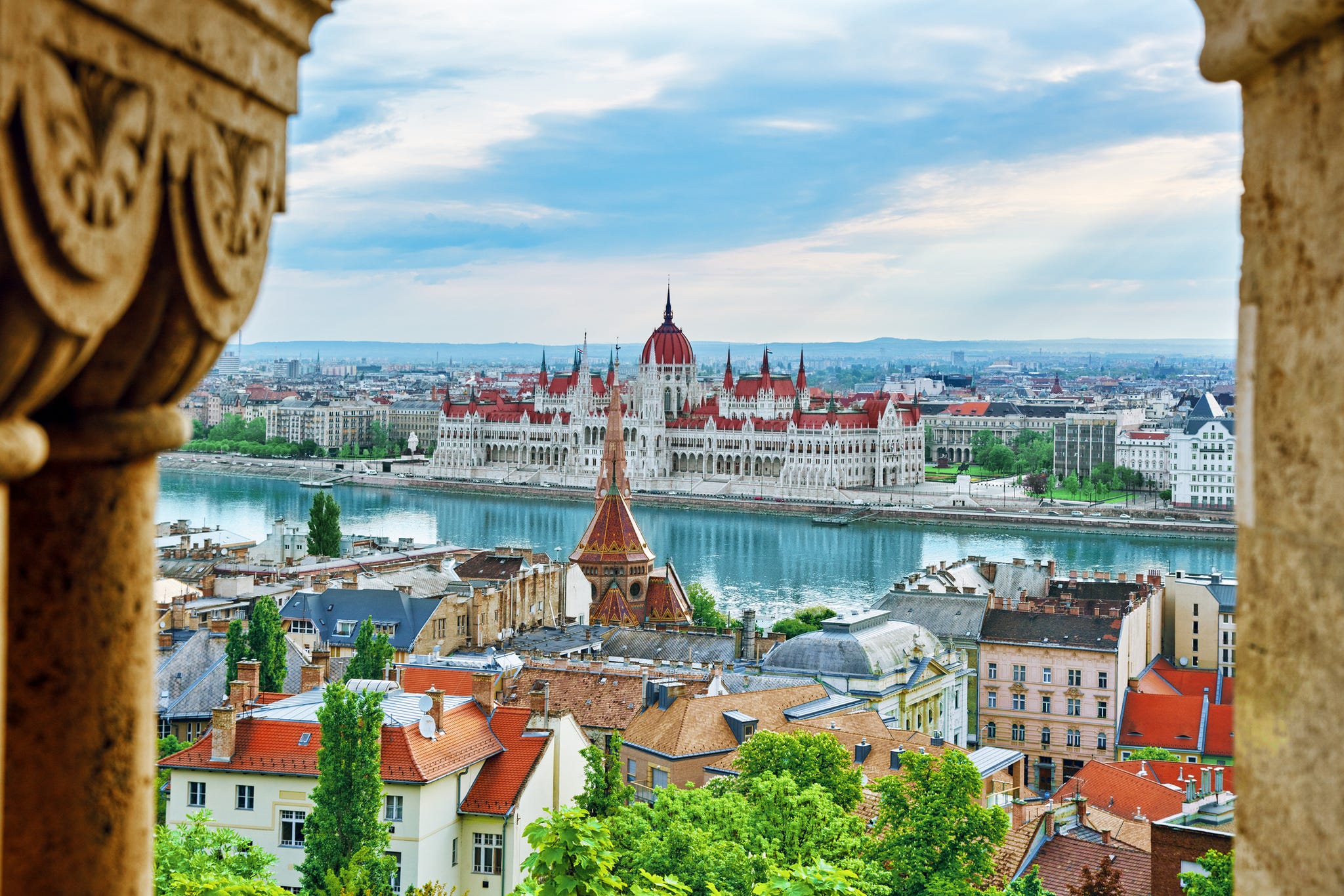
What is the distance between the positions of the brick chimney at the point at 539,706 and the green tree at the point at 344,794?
2.45 m

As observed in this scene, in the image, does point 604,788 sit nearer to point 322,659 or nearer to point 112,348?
point 322,659

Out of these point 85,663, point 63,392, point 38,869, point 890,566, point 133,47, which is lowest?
point 890,566

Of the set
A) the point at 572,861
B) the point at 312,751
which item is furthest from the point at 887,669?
the point at 572,861

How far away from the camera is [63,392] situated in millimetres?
Answer: 1187

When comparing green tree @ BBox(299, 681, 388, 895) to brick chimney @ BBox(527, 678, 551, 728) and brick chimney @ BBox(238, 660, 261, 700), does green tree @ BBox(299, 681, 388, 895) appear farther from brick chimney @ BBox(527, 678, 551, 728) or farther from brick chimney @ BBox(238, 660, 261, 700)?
brick chimney @ BBox(238, 660, 261, 700)

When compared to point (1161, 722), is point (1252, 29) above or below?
above

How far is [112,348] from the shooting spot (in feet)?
3.88

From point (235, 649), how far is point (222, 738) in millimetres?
4805

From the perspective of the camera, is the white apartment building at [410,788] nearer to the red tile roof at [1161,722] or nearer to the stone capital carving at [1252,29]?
the red tile roof at [1161,722]

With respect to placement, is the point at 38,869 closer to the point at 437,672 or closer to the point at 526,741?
the point at 526,741

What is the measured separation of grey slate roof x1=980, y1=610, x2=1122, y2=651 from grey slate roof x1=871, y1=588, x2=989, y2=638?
65 centimetres

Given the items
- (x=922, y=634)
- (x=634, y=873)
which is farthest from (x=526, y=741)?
(x=922, y=634)

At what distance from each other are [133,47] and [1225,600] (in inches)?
915

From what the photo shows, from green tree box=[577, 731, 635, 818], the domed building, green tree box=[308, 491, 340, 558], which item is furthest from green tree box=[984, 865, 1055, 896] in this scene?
green tree box=[308, 491, 340, 558]
